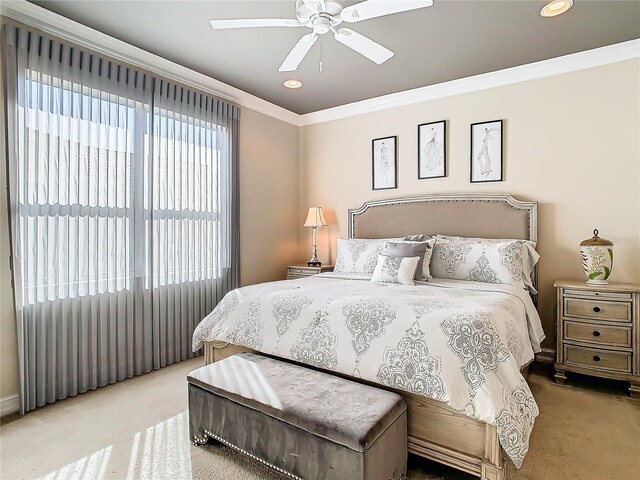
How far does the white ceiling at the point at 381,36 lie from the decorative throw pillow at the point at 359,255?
1.66 meters

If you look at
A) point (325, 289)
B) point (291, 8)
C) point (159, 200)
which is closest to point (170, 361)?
point (159, 200)

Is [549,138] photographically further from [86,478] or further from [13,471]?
[13,471]

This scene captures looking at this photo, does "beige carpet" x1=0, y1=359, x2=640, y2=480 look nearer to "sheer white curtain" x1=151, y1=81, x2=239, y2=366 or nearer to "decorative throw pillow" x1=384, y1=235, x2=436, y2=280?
"sheer white curtain" x1=151, y1=81, x2=239, y2=366

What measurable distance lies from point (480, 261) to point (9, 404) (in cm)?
362

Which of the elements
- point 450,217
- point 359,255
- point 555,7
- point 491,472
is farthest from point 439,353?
point 555,7

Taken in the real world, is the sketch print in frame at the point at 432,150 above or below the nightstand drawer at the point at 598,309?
above

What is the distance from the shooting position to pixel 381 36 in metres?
2.80

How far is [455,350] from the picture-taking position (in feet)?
5.47

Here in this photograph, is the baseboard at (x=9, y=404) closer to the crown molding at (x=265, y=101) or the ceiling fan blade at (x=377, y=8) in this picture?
the crown molding at (x=265, y=101)

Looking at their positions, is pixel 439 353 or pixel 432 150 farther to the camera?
pixel 432 150

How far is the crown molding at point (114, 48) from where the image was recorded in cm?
239

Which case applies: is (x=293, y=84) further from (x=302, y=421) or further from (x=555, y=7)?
(x=302, y=421)

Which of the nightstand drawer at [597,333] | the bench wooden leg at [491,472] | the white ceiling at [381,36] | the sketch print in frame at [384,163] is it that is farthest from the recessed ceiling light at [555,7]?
the bench wooden leg at [491,472]

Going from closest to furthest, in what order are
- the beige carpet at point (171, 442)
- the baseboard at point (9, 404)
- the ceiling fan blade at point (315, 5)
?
the beige carpet at point (171, 442) < the ceiling fan blade at point (315, 5) < the baseboard at point (9, 404)
